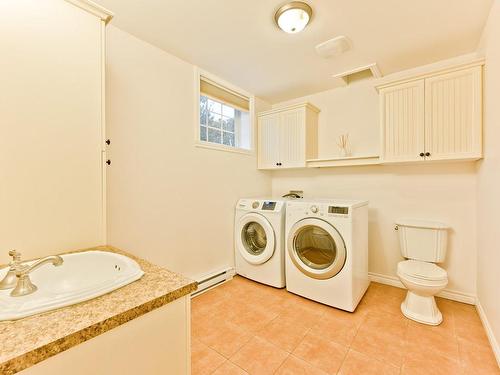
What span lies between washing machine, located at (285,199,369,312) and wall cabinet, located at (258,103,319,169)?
804 millimetres

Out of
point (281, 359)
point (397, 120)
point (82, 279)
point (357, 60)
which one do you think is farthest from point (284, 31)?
point (281, 359)

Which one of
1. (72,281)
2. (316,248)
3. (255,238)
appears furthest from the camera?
(255,238)

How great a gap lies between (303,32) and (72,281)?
2.28 m

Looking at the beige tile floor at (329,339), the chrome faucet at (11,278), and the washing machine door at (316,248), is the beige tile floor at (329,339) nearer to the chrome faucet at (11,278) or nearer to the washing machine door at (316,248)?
the washing machine door at (316,248)

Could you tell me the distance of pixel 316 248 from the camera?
2264 millimetres

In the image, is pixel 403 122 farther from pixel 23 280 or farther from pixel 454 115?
pixel 23 280

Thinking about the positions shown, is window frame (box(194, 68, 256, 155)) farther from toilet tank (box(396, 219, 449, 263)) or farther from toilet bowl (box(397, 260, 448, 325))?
toilet bowl (box(397, 260, 448, 325))

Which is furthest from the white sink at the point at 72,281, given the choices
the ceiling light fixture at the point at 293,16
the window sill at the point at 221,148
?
the ceiling light fixture at the point at 293,16

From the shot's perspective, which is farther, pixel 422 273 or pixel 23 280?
pixel 422 273

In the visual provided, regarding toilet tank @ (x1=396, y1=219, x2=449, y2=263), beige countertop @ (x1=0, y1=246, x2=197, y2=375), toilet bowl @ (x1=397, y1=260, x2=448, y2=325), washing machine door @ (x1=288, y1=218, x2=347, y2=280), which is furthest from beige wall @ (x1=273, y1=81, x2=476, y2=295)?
beige countertop @ (x1=0, y1=246, x2=197, y2=375)

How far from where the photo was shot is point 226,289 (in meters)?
2.46

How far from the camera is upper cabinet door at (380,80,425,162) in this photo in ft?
6.73

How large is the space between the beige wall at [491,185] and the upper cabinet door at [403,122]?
416 mm

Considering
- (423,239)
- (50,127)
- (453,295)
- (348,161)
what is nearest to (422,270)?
(423,239)
